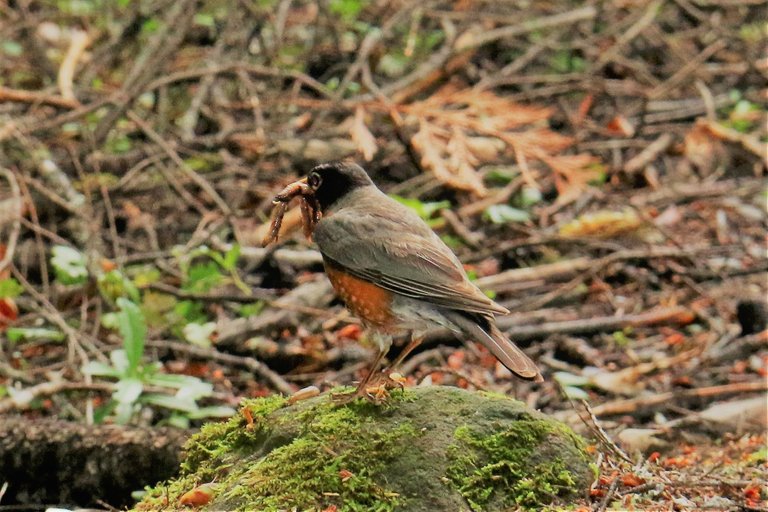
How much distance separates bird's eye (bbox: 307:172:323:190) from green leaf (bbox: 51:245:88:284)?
1838 millimetres

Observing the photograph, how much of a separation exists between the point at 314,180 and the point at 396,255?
2.15ft

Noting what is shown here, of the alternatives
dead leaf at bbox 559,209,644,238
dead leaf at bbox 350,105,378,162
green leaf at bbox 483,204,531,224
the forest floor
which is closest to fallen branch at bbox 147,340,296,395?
the forest floor

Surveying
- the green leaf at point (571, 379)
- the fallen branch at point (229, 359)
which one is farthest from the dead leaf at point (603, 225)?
the fallen branch at point (229, 359)

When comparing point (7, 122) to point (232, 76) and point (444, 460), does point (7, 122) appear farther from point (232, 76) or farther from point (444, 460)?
point (444, 460)

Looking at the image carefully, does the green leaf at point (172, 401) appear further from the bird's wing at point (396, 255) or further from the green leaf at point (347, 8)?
the green leaf at point (347, 8)

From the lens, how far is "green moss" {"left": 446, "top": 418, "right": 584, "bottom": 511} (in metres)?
2.89

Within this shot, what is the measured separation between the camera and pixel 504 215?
6.89 metres

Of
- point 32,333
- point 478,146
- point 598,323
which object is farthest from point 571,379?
point 32,333

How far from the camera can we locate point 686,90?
398 inches

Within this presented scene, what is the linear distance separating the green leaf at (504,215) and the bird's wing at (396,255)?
10.1ft

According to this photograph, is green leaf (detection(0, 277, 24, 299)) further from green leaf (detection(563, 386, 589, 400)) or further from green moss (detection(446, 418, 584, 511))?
green moss (detection(446, 418, 584, 511))

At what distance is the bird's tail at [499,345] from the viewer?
298 centimetres

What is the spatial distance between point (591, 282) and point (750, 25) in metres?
6.06

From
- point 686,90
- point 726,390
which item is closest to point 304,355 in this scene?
point 726,390
